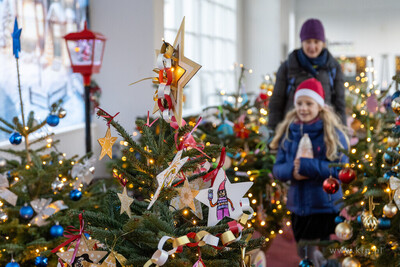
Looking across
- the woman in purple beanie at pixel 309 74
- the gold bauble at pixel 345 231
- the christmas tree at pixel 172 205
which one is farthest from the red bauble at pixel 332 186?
the christmas tree at pixel 172 205

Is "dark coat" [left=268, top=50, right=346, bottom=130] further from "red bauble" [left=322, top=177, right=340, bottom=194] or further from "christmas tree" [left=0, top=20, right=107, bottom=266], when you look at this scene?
"christmas tree" [left=0, top=20, right=107, bottom=266]

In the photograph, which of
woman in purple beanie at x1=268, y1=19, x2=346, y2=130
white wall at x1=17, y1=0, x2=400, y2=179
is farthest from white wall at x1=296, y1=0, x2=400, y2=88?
woman in purple beanie at x1=268, y1=19, x2=346, y2=130

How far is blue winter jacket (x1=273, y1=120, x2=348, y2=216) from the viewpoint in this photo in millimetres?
3639

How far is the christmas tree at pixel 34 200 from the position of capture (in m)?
2.75

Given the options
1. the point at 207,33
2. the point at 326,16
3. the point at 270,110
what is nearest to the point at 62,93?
the point at 270,110

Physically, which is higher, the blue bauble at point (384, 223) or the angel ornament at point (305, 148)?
the angel ornament at point (305, 148)

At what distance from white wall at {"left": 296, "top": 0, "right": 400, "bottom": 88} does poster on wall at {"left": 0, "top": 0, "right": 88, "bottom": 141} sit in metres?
10.8

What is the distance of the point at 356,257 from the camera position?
3.06 meters

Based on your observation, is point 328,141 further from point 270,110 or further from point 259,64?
point 259,64

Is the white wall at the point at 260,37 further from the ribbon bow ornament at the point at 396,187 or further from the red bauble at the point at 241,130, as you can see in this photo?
the ribbon bow ornament at the point at 396,187

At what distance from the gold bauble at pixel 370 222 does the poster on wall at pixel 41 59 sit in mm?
2179

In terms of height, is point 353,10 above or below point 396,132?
above

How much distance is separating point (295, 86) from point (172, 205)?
2931 millimetres

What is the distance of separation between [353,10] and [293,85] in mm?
11839
